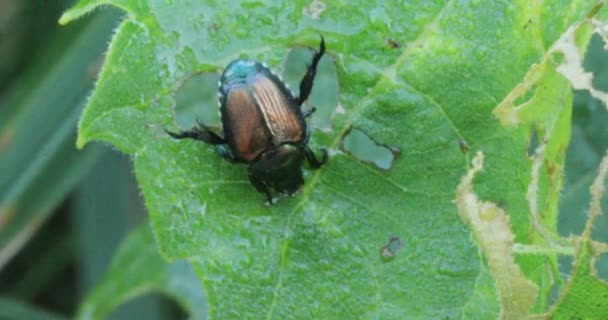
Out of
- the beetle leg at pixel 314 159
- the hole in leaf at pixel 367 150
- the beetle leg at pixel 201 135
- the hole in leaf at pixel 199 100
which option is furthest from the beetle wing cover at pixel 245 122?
the hole in leaf at pixel 199 100

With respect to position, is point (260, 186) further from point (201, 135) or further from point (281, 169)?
point (201, 135)

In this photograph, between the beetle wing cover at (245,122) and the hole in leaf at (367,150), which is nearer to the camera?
the hole in leaf at (367,150)

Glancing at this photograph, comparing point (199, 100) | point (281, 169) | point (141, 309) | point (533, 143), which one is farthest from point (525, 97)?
point (141, 309)

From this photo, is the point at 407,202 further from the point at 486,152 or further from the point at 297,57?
the point at 297,57

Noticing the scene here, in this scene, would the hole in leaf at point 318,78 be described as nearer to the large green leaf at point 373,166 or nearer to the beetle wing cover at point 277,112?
the beetle wing cover at point 277,112

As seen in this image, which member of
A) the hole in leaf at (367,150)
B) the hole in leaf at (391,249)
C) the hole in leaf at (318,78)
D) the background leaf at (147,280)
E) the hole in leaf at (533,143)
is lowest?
the background leaf at (147,280)

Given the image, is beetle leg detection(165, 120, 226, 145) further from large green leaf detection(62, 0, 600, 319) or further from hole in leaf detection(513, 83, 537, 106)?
hole in leaf detection(513, 83, 537, 106)

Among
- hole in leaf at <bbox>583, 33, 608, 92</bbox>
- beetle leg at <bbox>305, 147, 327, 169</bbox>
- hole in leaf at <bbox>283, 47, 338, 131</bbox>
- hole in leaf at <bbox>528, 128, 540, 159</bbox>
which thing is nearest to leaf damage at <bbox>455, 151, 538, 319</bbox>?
hole in leaf at <bbox>528, 128, 540, 159</bbox>
